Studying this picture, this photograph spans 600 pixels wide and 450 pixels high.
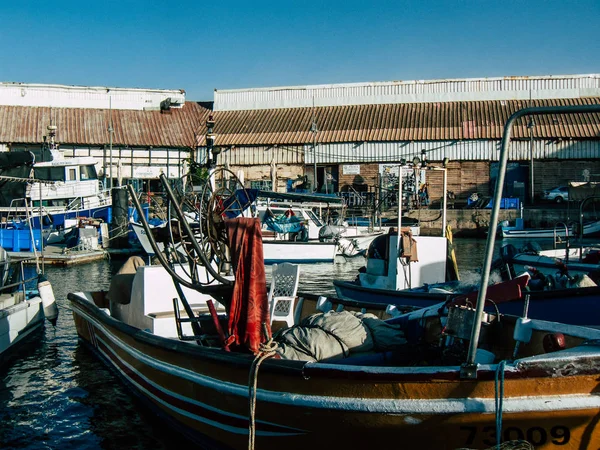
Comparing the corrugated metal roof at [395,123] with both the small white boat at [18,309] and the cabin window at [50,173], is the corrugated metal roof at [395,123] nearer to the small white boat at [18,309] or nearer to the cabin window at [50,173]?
the cabin window at [50,173]

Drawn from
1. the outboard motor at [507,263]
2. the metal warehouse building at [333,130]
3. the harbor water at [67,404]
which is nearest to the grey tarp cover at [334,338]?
the harbor water at [67,404]

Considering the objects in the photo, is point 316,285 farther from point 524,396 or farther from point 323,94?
point 323,94

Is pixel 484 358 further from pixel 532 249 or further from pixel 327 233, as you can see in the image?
pixel 327 233

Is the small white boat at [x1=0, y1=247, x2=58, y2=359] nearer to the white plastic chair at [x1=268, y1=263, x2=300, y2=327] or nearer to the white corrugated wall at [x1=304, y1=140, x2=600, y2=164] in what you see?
the white plastic chair at [x1=268, y1=263, x2=300, y2=327]

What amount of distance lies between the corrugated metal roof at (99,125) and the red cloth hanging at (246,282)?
41.7 meters

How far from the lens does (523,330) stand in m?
6.57

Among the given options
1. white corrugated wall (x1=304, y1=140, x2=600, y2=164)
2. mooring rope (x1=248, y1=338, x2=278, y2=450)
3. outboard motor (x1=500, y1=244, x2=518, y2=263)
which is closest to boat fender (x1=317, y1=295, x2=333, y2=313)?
mooring rope (x1=248, y1=338, x2=278, y2=450)

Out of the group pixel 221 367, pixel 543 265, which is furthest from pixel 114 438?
pixel 543 265

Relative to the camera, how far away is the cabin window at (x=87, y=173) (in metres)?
38.1

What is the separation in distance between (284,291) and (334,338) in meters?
3.66

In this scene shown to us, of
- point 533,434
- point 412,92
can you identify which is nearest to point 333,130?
point 412,92

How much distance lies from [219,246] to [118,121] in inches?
1707

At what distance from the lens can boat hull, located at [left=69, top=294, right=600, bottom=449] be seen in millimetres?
5230

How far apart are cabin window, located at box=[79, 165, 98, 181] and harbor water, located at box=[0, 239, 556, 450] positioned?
24352 mm
